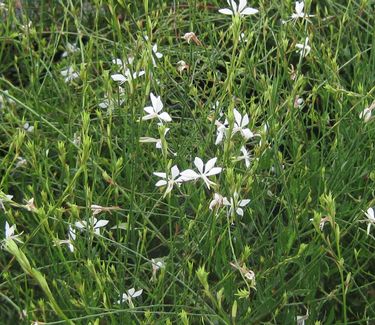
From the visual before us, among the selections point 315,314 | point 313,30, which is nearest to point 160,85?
point 313,30

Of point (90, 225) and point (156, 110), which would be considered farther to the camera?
point (156, 110)

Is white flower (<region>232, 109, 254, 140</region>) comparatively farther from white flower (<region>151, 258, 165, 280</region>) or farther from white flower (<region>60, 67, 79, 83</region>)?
white flower (<region>60, 67, 79, 83</region>)

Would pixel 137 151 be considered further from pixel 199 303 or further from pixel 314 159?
pixel 314 159

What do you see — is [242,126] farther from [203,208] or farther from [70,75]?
[70,75]

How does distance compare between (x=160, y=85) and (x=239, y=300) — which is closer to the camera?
(x=239, y=300)

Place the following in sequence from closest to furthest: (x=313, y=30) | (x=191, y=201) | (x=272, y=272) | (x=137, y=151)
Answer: (x=137, y=151) → (x=272, y=272) → (x=191, y=201) → (x=313, y=30)

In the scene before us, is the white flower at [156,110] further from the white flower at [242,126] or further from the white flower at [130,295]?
the white flower at [130,295]

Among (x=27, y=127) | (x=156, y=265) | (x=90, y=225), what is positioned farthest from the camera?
(x=27, y=127)

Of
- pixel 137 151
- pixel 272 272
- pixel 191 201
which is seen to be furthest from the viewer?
pixel 191 201

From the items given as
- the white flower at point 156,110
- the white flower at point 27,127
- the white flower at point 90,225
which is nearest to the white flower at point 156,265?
the white flower at point 90,225

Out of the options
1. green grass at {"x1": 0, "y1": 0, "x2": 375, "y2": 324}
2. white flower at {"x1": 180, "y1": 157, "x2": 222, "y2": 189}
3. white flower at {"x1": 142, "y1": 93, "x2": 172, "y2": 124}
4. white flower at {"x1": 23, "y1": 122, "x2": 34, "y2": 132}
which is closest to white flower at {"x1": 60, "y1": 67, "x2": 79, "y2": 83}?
green grass at {"x1": 0, "y1": 0, "x2": 375, "y2": 324}

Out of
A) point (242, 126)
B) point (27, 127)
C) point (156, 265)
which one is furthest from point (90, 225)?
point (27, 127)
